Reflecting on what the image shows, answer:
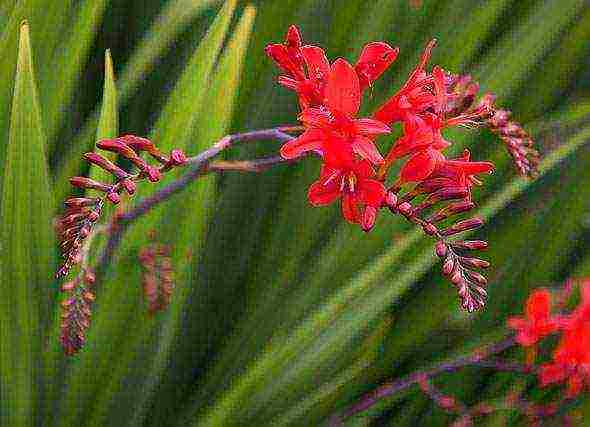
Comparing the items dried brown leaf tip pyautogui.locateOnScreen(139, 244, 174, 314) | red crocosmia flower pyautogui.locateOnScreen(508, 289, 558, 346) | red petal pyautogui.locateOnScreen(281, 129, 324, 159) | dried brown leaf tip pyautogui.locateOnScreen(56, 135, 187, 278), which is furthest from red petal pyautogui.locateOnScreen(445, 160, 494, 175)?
red crocosmia flower pyautogui.locateOnScreen(508, 289, 558, 346)

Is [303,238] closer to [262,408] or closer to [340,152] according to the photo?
[262,408]

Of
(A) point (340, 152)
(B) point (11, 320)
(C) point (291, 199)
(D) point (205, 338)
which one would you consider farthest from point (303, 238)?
(A) point (340, 152)

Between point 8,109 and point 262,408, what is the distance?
0.51 metres

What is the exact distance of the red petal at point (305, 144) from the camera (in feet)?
1.87

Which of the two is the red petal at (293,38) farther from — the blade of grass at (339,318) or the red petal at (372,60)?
the blade of grass at (339,318)

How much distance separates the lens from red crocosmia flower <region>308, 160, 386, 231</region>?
22.3 inches

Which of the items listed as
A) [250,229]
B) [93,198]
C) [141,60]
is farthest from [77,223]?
[250,229]

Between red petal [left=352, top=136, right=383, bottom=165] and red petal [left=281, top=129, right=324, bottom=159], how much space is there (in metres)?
0.03

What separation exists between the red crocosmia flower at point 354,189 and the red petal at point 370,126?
2cm

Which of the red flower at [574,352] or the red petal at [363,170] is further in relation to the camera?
the red flower at [574,352]

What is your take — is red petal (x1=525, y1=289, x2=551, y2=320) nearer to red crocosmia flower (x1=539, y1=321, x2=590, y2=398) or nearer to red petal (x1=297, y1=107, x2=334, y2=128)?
red crocosmia flower (x1=539, y1=321, x2=590, y2=398)

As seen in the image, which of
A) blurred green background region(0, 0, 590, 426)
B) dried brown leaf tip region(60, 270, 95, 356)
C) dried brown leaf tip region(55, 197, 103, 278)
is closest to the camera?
dried brown leaf tip region(55, 197, 103, 278)

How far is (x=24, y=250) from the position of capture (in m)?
0.83

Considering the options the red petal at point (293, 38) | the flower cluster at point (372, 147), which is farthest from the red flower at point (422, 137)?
the red petal at point (293, 38)
